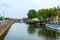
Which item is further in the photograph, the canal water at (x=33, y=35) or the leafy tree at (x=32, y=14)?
the leafy tree at (x=32, y=14)

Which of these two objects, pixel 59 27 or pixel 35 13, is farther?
pixel 35 13

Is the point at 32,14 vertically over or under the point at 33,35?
over

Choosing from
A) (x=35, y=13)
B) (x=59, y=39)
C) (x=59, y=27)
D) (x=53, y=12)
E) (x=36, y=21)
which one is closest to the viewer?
(x=59, y=39)

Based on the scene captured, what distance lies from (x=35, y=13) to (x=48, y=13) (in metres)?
52.5

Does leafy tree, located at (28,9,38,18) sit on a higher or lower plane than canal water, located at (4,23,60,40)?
higher

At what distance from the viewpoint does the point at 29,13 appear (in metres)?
153

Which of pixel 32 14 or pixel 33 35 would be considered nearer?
pixel 33 35

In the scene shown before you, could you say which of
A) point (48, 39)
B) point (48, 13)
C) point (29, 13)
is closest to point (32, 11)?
point (29, 13)

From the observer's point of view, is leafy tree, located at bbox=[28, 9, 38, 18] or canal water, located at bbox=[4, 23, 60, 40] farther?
leafy tree, located at bbox=[28, 9, 38, 18]

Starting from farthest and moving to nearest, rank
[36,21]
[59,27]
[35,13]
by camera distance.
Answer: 1. [35,13]
2. [36,21]
3. [59,27]

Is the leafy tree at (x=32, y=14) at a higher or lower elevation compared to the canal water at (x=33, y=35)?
higher

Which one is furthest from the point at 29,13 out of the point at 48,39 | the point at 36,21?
the point at 48,39

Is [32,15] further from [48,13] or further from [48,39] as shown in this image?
[48,39]

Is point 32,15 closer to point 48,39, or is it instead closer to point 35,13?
point 35,13
